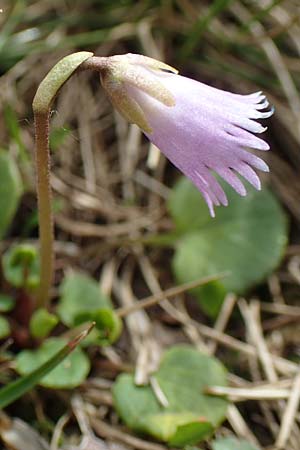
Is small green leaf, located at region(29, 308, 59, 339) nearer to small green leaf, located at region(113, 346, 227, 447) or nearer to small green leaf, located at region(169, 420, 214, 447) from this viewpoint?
small green leaf, located at region(113, 346, 227, 447)

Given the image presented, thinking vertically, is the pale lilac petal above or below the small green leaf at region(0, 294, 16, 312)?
above

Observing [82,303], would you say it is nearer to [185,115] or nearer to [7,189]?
[7,189]

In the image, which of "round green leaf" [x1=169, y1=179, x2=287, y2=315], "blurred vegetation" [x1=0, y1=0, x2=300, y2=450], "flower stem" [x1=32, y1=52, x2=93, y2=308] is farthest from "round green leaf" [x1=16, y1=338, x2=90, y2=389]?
"round green leaf" [x1=169, y1=179, x2=287, y2=315]

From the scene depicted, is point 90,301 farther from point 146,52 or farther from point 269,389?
point 146,52

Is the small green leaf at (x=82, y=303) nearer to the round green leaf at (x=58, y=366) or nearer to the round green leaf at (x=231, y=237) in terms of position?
the round green leaf at (x=58, y=366)

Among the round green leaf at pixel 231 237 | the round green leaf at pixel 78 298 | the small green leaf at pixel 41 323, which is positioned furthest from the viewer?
the round green leaf at pixel 231 237

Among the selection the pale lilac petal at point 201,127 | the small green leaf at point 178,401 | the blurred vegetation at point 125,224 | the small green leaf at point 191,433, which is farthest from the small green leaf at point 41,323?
the pale lilac petal at point 201,127

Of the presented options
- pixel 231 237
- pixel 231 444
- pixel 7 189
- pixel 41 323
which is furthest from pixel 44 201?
pixel 231 237
